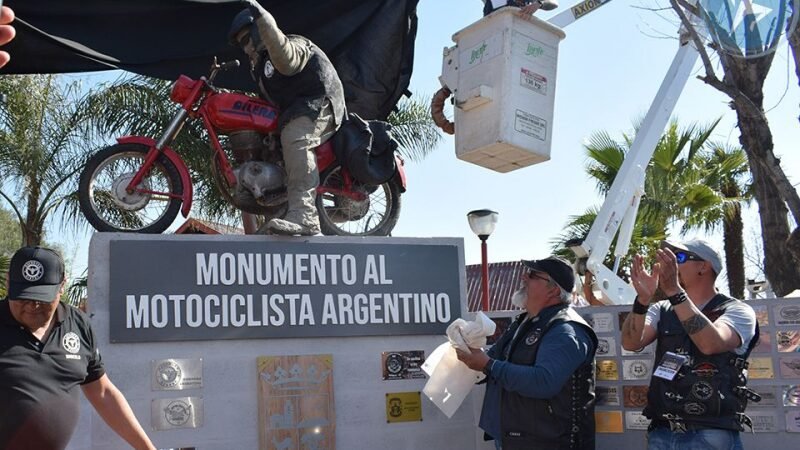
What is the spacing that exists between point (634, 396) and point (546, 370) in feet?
4.06

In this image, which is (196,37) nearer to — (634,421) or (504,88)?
(504,88)

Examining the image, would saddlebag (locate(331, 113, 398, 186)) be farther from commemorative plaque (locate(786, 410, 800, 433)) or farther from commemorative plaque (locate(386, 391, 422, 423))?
commemorative plaque (locate(786, 410, 800, 433))

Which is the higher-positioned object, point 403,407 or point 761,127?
point 761,127

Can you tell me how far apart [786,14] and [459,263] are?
2.93 m

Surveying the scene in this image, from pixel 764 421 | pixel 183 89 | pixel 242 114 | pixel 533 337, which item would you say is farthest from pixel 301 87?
pixel 764 421

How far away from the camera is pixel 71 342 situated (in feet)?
12.1

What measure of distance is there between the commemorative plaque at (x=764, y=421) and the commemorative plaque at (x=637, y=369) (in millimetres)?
641

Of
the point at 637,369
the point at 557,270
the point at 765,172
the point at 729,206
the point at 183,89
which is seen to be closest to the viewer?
the point at 557,270

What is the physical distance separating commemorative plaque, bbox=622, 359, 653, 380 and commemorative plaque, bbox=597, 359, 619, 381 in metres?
0.05

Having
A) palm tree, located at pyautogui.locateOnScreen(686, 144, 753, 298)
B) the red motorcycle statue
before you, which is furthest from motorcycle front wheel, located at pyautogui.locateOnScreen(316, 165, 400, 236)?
palm tree, located at pyautogui.locateOnScreen(686, 144, 753, 298)

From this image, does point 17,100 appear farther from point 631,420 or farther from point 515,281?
point 515,281

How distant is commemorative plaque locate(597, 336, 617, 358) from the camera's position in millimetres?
5691

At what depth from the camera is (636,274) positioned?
438 cm

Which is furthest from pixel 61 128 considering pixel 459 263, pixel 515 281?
pixel 515 281
